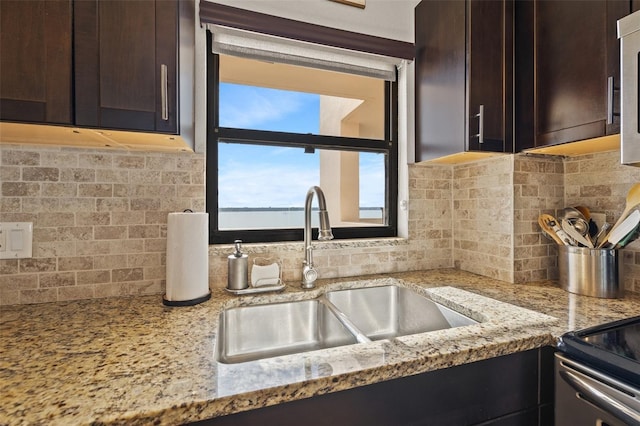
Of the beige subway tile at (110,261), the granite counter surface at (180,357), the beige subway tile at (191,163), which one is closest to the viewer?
the granite counter surface at (180,357)

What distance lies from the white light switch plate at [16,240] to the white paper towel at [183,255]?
52 cm

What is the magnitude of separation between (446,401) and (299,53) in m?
1.54

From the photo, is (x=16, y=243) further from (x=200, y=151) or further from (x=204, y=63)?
(x=204, y=63)

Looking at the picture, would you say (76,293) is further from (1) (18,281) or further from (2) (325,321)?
(2) (325,321)

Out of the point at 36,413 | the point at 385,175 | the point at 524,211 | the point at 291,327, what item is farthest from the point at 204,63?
the point at 524,211

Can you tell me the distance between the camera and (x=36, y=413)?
52 cm

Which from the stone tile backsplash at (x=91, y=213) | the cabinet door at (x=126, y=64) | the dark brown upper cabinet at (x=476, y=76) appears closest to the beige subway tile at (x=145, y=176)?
the stone tile backsplash at (x=91, y=213)

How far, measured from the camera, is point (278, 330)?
4.04ft

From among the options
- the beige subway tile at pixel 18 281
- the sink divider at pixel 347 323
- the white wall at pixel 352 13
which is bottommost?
the sink divider at pixel 347 323

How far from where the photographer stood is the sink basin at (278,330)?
1.15 m

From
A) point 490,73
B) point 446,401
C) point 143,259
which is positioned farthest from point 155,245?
point 490,73

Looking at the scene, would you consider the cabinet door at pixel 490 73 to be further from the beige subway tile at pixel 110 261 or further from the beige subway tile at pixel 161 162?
the beige subway tile at pixel 110 261

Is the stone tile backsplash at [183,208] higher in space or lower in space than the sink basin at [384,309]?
higher

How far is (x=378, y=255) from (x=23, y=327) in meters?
1.39
